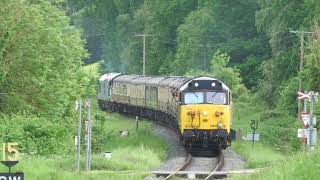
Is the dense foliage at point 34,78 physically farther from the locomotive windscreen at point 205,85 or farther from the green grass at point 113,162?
the locomotive windscreen at point 205,85

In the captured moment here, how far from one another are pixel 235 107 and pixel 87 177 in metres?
47.5

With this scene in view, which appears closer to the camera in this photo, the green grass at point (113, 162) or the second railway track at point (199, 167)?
the green grass at point (113, 162)

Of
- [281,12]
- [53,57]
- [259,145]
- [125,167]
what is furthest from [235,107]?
[125,167]

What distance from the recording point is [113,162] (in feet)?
99.4

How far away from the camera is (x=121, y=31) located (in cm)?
10662

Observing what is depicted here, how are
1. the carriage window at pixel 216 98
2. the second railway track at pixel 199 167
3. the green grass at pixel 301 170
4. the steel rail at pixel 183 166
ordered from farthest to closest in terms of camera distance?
1. the carriage window at pixel 216 98
2. the second railway track at pixel 199 167
3. the steel rail at pixel 183 166
4. the green grass at pixel 301 170

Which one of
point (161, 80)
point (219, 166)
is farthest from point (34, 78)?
point (161, 80)

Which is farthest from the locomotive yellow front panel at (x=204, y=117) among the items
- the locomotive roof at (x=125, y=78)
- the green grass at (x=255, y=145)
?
the locomotive roof at (x=125, y=78)

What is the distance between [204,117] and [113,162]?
25.1ft

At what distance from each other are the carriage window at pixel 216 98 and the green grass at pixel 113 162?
3098mm

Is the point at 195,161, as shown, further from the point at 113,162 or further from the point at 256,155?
the point at 113,162

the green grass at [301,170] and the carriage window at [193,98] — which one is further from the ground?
the carriage window at [193,98]

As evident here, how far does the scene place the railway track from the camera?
91.1 ft

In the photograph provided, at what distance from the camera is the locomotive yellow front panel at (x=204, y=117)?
36906 millimetres
